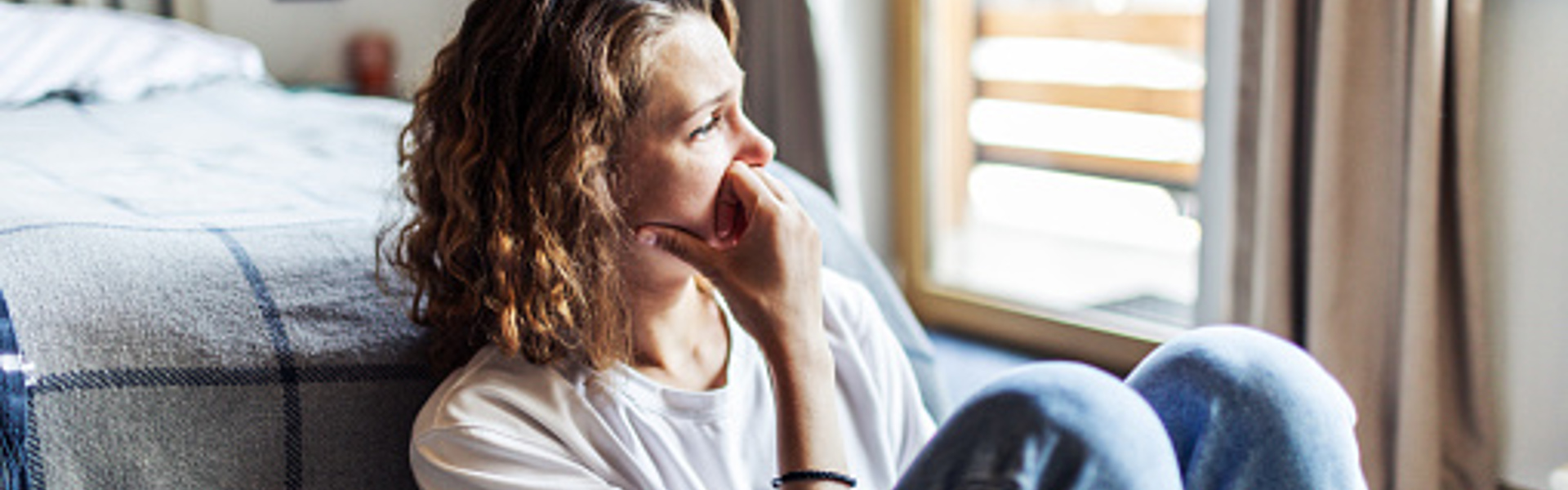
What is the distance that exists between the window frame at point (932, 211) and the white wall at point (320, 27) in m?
1.00

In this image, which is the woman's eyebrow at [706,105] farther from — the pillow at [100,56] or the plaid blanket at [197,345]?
Result: the pillow at [100,56]

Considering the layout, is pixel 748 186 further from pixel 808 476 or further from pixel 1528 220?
pixel 1528 220

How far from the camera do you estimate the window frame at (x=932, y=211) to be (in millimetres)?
2314

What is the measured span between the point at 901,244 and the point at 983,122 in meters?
0.34

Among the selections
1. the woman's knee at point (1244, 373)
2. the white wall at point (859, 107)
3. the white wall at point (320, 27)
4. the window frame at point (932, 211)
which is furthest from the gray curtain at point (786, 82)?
the woman's knee at point (1244, 373)

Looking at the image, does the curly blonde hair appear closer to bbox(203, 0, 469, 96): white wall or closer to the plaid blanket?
the plaid blanket

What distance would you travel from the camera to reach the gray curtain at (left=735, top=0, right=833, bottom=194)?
9.30 ft

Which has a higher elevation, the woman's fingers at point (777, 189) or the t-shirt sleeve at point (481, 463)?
the woman's fingers at point (777, 189)

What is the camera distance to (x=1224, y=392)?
0.96 meters

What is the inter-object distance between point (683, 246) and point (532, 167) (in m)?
0.12

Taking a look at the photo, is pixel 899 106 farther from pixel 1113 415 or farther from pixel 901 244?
pixel 1113 415

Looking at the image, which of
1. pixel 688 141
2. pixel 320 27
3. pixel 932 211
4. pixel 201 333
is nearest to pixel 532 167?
pixel 688 141

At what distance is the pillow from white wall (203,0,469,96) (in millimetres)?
458

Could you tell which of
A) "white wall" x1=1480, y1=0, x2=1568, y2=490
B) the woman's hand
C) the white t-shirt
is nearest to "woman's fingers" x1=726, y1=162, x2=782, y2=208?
the woman's hand
